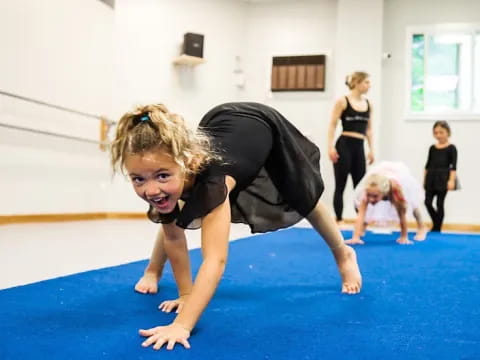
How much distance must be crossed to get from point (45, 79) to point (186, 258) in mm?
2968

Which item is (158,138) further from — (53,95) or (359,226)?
(53,95)

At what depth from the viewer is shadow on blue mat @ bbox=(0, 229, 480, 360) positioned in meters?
0.92

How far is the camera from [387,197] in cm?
309

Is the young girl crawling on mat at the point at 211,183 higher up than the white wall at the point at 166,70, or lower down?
lower down

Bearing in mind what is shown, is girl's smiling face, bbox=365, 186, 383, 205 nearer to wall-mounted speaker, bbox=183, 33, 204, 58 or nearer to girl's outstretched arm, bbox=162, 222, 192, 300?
girl's outstretched arm, bbox=162, 222, 192, 300

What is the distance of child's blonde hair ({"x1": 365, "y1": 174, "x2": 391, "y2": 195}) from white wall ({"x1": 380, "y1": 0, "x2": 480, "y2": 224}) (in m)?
2.51

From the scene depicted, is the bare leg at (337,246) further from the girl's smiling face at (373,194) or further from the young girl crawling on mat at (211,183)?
the girl's smiling face at (373,194)

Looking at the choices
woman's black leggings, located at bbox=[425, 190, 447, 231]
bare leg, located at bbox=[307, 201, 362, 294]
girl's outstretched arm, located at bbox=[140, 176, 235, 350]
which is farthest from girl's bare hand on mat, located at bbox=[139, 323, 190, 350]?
woman's black leggings, located at bbox=[425, 190, 447, 231]

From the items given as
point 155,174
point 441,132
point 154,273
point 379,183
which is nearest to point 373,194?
point 379,183

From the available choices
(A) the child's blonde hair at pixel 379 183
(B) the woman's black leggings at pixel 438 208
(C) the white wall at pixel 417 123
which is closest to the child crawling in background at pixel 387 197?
(A) the child's blonde hair at pixel 379 183

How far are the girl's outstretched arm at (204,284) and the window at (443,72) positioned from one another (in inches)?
187

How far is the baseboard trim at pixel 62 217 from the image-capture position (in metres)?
3.60

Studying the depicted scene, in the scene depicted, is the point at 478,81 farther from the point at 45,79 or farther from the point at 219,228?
the point at 219,228

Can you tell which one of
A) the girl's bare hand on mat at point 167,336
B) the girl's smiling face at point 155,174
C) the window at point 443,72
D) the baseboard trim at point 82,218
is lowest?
the baseboard trim at point 82,218
